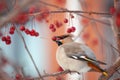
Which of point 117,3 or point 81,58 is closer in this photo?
point 117,3

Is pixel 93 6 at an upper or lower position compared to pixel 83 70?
upper

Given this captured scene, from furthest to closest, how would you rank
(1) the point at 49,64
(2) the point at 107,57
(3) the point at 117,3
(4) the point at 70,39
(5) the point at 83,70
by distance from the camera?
(1) the point at 49,64 → (2) the point at 107,57 → (4) the point at 70,39 → (5) the point at 83,70 → (3) the point at 117,3

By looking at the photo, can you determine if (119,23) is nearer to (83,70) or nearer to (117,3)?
(117,3)

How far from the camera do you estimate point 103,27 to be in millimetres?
2287

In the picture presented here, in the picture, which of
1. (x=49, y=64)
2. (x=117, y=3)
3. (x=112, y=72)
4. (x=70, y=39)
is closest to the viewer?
(x=112, y=72)

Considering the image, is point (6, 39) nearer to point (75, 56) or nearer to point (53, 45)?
point (75, 56)

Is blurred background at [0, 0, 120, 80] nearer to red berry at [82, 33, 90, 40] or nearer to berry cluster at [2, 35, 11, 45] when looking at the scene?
red berry at [82, 33, 90, 40]

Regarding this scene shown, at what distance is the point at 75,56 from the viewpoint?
1.33 m

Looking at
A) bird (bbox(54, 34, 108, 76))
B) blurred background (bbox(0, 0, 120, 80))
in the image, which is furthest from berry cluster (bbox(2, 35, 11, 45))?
blurred background (bbox(0, 0, 120, 80))

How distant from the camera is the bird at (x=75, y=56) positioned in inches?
49.1

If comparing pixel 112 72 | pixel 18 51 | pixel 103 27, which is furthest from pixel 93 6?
pixel 112 72

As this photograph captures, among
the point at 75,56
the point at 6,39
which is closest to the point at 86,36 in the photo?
the point at 75,56

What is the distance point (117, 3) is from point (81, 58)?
28 cm

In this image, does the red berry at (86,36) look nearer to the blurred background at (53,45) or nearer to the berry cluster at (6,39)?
the blurred background at (53,45)
